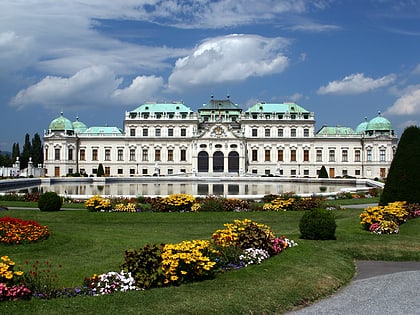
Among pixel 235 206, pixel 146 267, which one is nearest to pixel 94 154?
pixel 235 206

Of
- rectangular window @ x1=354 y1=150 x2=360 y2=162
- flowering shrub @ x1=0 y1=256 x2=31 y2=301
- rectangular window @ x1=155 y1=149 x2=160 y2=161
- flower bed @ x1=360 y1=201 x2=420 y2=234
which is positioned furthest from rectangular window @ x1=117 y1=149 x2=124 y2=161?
flowering shrub @ x1=0 y1=256 x2=31 y2=301

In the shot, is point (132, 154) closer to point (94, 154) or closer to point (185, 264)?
point (94, 154)

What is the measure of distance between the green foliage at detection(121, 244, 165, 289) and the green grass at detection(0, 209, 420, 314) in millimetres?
299

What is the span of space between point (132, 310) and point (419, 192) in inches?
622

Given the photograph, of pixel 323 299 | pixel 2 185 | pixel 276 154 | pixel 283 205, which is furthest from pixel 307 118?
pixel 323 299

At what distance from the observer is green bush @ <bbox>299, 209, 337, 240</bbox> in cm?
1552

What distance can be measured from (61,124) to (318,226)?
7342 cm

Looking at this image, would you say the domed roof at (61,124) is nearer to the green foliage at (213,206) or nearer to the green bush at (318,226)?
the green foliage at (213,206)

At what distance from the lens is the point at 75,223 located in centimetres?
2077

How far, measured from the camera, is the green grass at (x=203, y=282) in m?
8.55

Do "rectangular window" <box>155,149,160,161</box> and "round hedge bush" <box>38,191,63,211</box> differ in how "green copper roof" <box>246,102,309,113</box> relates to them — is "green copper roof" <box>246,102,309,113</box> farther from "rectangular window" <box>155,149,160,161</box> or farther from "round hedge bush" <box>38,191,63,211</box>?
"round hedge bush" <box>38,191,63,211</box>

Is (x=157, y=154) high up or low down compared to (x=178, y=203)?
up

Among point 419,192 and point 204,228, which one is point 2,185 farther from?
point 419,192

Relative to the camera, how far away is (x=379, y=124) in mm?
83375
